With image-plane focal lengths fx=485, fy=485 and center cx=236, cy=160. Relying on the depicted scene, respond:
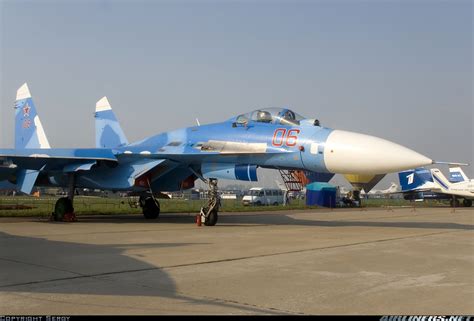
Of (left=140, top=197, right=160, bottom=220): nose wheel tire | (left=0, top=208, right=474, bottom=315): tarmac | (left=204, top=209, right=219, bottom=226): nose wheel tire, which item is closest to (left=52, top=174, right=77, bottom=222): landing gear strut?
(left=140, top=197, right=160, bottom=220): nose wheel tire

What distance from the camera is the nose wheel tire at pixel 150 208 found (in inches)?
674

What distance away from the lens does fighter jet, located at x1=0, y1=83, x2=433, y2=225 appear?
10891 millimetres

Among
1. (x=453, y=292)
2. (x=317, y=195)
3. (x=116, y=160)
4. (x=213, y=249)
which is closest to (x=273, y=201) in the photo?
(x=317, y=195)

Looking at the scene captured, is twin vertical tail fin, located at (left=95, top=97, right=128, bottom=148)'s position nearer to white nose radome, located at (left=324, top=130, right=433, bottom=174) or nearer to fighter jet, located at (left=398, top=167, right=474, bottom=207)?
white nose radome, located at (left=324, top=130, right=433, bottom=174)

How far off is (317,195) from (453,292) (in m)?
34.3

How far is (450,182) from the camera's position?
41000 mm

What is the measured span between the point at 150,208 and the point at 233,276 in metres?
11.9

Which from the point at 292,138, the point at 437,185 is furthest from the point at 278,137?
the point at 437,185

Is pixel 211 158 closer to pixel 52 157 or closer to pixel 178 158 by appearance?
pixel 178 158

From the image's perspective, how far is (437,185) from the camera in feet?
134

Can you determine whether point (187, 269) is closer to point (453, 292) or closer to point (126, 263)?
point (126, 263)

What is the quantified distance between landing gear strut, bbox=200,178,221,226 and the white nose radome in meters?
3.29

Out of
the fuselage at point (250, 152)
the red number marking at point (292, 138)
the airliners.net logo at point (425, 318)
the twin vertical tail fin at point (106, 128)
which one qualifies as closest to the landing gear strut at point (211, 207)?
the fuselage at point (250, 152)

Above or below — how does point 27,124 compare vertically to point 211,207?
above
